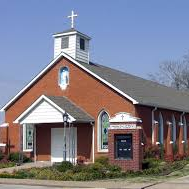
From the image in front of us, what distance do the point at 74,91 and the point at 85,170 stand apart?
10.1m

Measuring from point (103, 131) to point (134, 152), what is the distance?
6357 millimetres

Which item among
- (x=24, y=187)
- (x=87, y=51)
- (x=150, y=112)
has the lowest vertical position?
(x=24, y=187)

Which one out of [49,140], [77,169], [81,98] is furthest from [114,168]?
[49,140]

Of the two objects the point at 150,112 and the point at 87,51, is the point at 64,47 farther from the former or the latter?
the point at 150,112

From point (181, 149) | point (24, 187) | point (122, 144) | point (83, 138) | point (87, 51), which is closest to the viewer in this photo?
point (24, 187)

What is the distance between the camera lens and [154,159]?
30500 millimetres

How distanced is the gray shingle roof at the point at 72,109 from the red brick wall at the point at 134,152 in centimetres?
412

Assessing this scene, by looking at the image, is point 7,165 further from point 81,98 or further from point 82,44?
point 82,44

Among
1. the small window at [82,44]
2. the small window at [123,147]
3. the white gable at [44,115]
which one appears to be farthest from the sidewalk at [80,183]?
the small window at [82,44]

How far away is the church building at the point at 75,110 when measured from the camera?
105 ft

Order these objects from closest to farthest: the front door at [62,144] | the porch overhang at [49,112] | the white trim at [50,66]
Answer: the porch overhang at [49,112] < the white trim at [50,66] < the front door at [62,144]

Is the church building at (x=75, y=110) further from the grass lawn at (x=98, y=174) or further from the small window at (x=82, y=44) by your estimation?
the grass lawn at (x=98, y=174)

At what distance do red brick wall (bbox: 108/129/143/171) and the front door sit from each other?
6.35 m

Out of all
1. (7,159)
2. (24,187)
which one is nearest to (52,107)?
(7,159)
